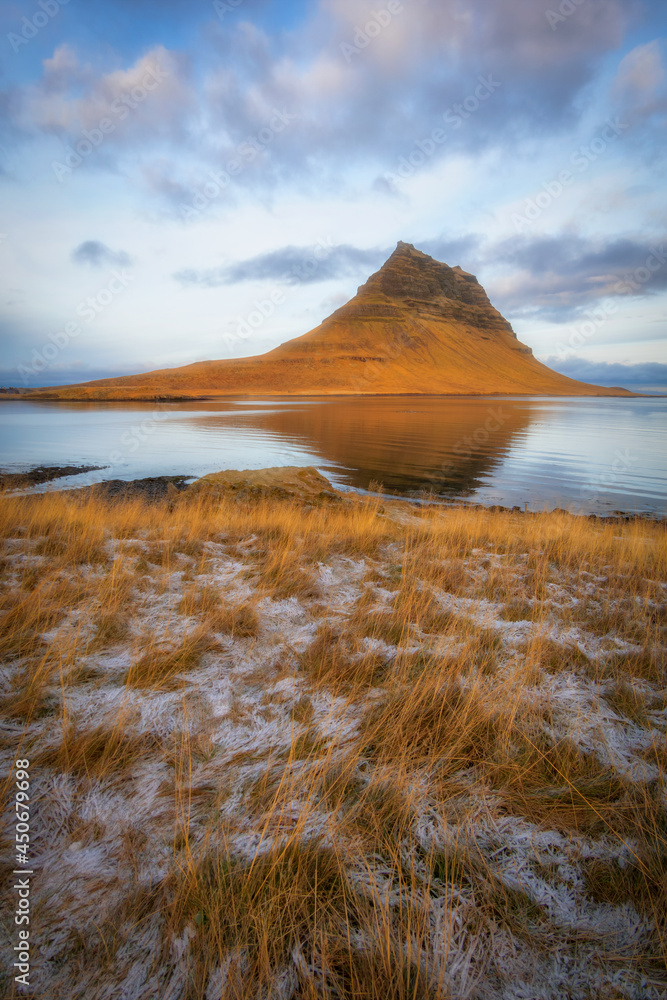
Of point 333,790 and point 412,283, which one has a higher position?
point 412,283

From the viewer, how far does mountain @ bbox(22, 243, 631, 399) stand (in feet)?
374

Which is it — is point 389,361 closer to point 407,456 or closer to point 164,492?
point 407,456

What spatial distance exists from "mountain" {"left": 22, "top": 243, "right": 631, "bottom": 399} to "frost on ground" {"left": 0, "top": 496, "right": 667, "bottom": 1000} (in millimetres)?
84821

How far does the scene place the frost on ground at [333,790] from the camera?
4.44 feet

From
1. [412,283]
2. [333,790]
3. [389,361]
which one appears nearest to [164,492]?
[333,790]

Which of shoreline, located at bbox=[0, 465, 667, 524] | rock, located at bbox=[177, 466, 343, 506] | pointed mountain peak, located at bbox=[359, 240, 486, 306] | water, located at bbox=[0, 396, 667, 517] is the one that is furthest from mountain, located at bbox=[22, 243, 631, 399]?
rock, located at bbox=[177, 466, 343, 506]

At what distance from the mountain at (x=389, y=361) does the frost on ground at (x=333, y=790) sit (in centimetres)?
8482

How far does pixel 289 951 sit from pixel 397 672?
62.9 inches

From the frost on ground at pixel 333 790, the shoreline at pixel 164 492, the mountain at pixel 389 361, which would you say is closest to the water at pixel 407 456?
the shoreline at pixel 164 492

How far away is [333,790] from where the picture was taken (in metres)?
1.91

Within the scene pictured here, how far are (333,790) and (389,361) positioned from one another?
144961 millimetres

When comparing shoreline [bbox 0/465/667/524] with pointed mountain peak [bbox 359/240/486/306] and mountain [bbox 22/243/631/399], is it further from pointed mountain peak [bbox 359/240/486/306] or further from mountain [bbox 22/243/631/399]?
pointed mountain peak [bbox 359/240/486/306]

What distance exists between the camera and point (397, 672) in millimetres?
2816

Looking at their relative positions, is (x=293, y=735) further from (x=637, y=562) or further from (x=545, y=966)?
(x=637, y=562)
